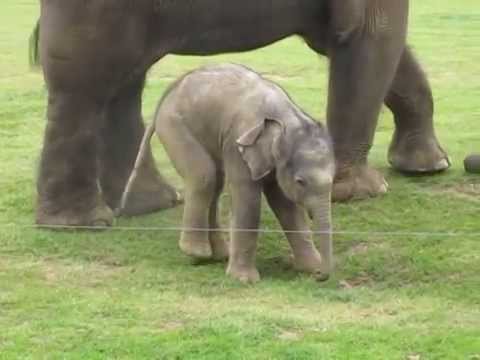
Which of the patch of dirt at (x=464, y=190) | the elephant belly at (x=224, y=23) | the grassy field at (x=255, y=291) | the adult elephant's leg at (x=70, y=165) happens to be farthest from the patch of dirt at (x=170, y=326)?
the patch of dirt at (x=464, y=190)

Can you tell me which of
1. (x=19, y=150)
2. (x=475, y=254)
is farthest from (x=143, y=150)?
(x=19, y=150)

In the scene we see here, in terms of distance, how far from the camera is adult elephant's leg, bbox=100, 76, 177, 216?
6.13 m

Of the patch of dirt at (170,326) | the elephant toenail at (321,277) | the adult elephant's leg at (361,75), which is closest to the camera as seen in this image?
the patch of dirt at (170,326)

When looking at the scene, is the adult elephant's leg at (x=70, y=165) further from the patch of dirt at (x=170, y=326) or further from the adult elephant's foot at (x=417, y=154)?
the adult elephant's foot at (x=417, y=154)

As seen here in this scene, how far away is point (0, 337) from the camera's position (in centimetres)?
418

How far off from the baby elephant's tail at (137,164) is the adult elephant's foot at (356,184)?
105 centimetres

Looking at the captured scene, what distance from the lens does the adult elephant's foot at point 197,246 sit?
5.21 m

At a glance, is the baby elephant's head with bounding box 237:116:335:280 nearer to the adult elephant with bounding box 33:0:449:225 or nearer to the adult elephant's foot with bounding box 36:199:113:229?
the adult elephant with bounding box 33:0:449:225

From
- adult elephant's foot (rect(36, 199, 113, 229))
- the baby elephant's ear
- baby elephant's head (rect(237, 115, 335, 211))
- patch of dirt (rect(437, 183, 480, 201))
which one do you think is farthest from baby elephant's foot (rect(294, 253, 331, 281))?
patch of dirt (rect(437, 183, 480, 201))

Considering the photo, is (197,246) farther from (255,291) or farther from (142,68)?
(142,68)

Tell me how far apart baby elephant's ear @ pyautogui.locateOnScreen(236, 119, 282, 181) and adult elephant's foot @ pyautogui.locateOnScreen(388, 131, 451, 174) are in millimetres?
2358

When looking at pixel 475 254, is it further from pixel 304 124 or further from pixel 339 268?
pixel 304 124

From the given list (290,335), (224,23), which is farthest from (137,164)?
(290,335)

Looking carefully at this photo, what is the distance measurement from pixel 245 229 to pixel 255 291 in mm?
291
